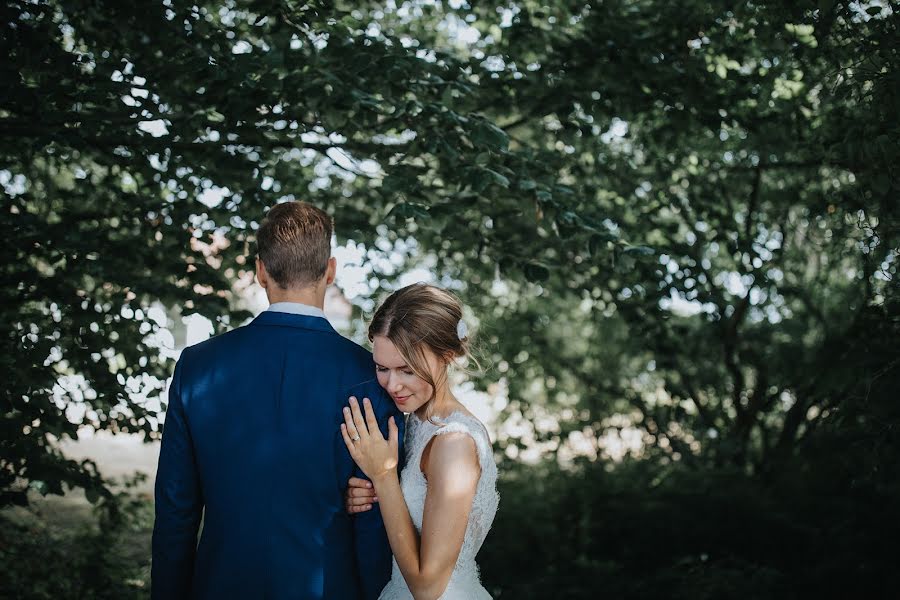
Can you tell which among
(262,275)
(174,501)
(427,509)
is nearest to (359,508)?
(427,509)

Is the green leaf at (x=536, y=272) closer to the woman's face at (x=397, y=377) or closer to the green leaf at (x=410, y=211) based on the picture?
the green leaf at (x=410, y=211)

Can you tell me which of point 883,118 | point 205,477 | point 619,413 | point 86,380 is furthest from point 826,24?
point 619,413

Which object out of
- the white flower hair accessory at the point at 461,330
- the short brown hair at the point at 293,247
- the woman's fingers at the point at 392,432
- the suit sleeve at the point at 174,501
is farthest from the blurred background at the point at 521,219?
the suit sleeve at the point at 174,501

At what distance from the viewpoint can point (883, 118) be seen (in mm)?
3604

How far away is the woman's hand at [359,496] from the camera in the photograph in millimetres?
2410

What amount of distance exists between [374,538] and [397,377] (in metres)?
0.49

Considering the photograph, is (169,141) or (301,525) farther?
(169,141)

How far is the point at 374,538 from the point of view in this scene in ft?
8.05

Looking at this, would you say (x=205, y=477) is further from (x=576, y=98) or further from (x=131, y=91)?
(x=576, y=98)

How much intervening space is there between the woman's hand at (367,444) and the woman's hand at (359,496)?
54mm

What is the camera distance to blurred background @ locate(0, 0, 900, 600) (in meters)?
3.91

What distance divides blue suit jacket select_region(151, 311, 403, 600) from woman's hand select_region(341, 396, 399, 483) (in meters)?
0.05

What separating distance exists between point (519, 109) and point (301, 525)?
338 cm

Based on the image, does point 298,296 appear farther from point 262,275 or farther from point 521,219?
point 521,219
